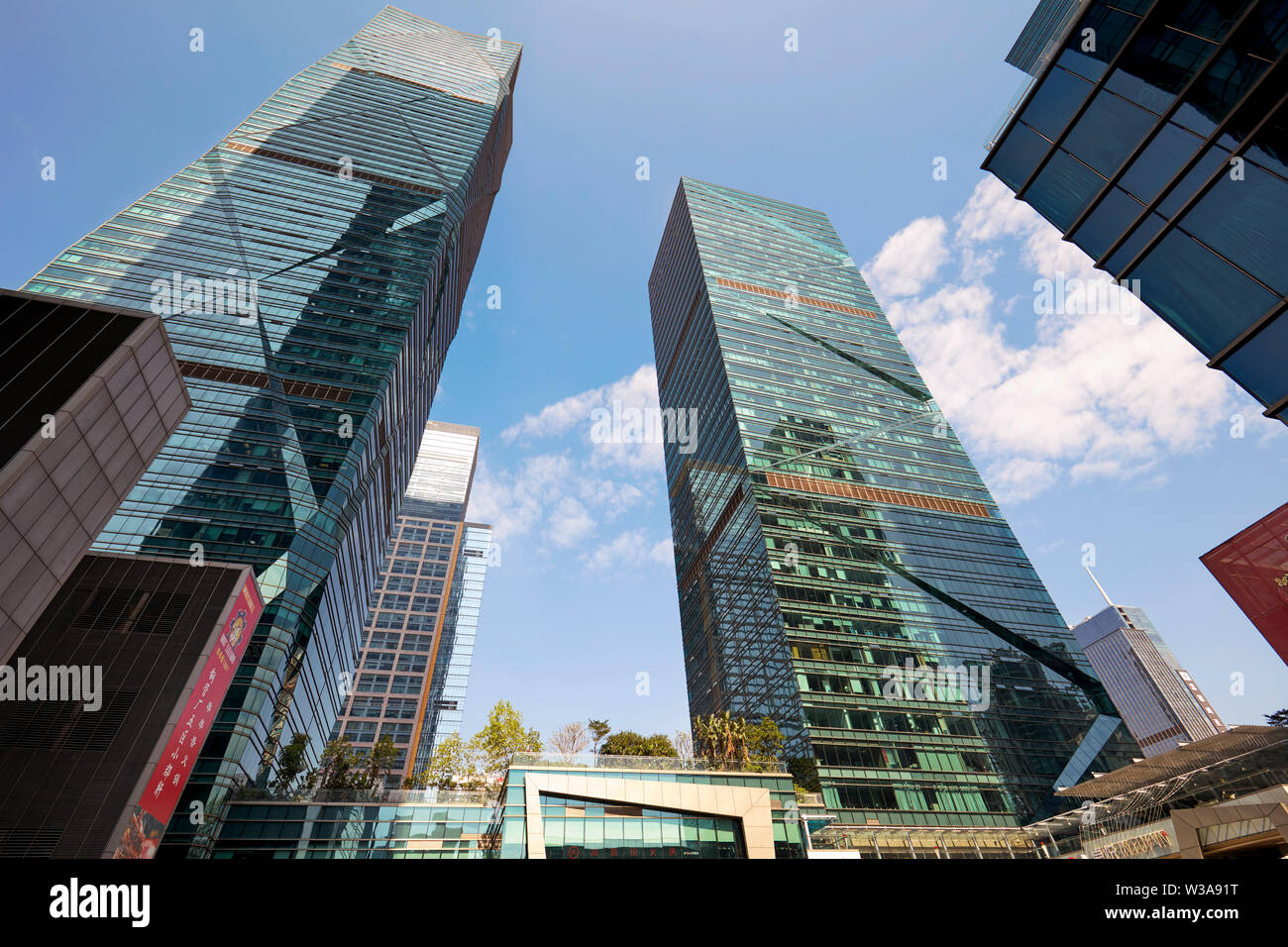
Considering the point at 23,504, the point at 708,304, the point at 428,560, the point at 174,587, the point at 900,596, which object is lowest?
the point at 23,504

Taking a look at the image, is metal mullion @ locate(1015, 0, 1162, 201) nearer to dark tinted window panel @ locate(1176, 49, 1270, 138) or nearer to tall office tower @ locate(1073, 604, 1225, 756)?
dark tinted window panel @ locate(1176, 49, 1270, 138)

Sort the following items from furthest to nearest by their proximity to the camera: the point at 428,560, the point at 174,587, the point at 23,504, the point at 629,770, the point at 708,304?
the point at 428,560
the point at 708,304
the point at 629,770
the point at 174,587
the point at 23,504

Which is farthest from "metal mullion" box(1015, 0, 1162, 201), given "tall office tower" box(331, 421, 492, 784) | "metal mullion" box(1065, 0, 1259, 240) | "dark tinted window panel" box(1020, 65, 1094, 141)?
"tall office tower" box(331, 421, 492, 784)

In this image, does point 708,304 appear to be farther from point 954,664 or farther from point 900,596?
point 954,664

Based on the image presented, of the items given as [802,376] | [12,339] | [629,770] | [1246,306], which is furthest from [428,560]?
[1246,306]

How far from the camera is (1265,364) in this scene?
13867 mm

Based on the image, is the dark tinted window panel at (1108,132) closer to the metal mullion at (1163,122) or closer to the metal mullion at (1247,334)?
the metal mullion at (1163,122)

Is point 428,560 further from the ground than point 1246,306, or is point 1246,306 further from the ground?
point 428,560

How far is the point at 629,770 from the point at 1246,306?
1305 inches

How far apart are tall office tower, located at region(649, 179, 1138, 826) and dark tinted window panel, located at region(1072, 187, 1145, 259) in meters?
48.1

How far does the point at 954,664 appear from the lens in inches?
2571

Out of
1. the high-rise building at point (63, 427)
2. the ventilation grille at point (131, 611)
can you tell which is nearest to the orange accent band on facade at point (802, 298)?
the ventilation grille at point (131, 611)

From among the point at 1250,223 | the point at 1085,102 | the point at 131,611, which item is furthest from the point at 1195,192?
the point at 131,611

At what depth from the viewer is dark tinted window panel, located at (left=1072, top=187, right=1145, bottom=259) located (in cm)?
1625
